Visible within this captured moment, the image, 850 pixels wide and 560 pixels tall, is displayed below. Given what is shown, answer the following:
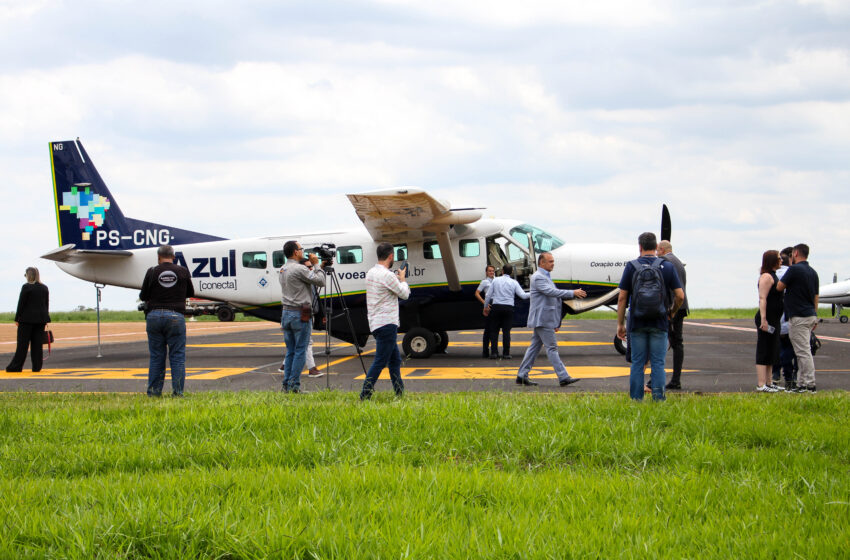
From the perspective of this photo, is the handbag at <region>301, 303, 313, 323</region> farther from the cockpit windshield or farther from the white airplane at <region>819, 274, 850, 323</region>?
the white airplane at <region>819, 274, 850, 323</region>

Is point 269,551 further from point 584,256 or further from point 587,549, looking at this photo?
point 584,256

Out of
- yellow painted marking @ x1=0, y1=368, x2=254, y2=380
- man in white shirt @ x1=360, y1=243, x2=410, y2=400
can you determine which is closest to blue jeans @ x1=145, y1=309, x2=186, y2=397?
man in white shirt @ x1=360, y1=243, x2=410, y2=400

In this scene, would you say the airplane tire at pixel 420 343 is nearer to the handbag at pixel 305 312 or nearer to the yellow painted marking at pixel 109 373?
the yellow painted marking at pixel 109 373

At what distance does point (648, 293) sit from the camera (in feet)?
24.1

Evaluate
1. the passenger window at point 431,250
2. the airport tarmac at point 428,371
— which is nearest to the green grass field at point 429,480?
the airport tarmac at point 428,371

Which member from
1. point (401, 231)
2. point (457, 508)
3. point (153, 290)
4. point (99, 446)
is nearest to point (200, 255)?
point (401, 231)

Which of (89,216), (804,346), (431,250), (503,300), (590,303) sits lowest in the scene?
(804,346)

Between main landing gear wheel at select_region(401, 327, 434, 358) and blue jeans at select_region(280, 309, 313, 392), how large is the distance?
5576 millimetres

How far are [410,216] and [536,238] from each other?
3210 millimetres

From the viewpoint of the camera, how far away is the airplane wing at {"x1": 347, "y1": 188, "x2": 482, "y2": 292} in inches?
510

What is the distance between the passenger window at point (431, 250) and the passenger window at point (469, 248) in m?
0.55

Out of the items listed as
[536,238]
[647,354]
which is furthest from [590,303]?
[647,354]

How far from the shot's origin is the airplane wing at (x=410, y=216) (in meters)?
13.0

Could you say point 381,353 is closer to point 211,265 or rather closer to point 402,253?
point 402,253
